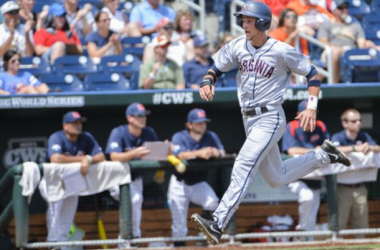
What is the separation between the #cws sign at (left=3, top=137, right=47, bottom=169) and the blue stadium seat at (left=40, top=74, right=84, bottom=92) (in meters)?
0.74

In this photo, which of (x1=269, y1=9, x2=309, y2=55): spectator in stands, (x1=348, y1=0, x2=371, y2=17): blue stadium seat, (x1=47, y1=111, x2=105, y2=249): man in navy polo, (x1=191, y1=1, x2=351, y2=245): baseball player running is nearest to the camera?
(x1=191, y1=1, x2=351, y2=245): baseball player running

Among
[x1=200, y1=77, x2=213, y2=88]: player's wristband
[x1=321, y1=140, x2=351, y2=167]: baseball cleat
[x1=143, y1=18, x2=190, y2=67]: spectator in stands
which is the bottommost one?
[x1=321, y1=140, x2=351, y2=167]: baseball cleat

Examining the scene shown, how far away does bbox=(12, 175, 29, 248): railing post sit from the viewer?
8.27m

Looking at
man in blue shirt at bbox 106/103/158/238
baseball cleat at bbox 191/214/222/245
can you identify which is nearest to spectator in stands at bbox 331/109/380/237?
man in blue shirt at bbox 106/103/158/238

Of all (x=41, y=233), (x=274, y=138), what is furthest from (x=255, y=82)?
(x=41, y=233)

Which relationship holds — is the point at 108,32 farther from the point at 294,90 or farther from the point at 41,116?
the point at 294,90

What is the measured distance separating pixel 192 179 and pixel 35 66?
7.44ft

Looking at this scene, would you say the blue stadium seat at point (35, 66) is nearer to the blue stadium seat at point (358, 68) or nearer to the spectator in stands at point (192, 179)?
the spectator in stands at point (192, 179)

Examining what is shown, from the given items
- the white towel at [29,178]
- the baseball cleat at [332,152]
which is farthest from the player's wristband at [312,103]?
the white towel at [29,178]

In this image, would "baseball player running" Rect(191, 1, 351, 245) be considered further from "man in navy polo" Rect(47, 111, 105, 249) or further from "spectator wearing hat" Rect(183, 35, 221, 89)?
"spectator wearing hat" Rect(183, 35, 221, 89)

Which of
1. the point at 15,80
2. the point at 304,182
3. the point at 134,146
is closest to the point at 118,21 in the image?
the point at 15,80

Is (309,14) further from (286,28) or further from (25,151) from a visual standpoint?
(25,151)

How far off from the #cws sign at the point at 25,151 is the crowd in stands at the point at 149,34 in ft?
2.71

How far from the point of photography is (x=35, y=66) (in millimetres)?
9570
